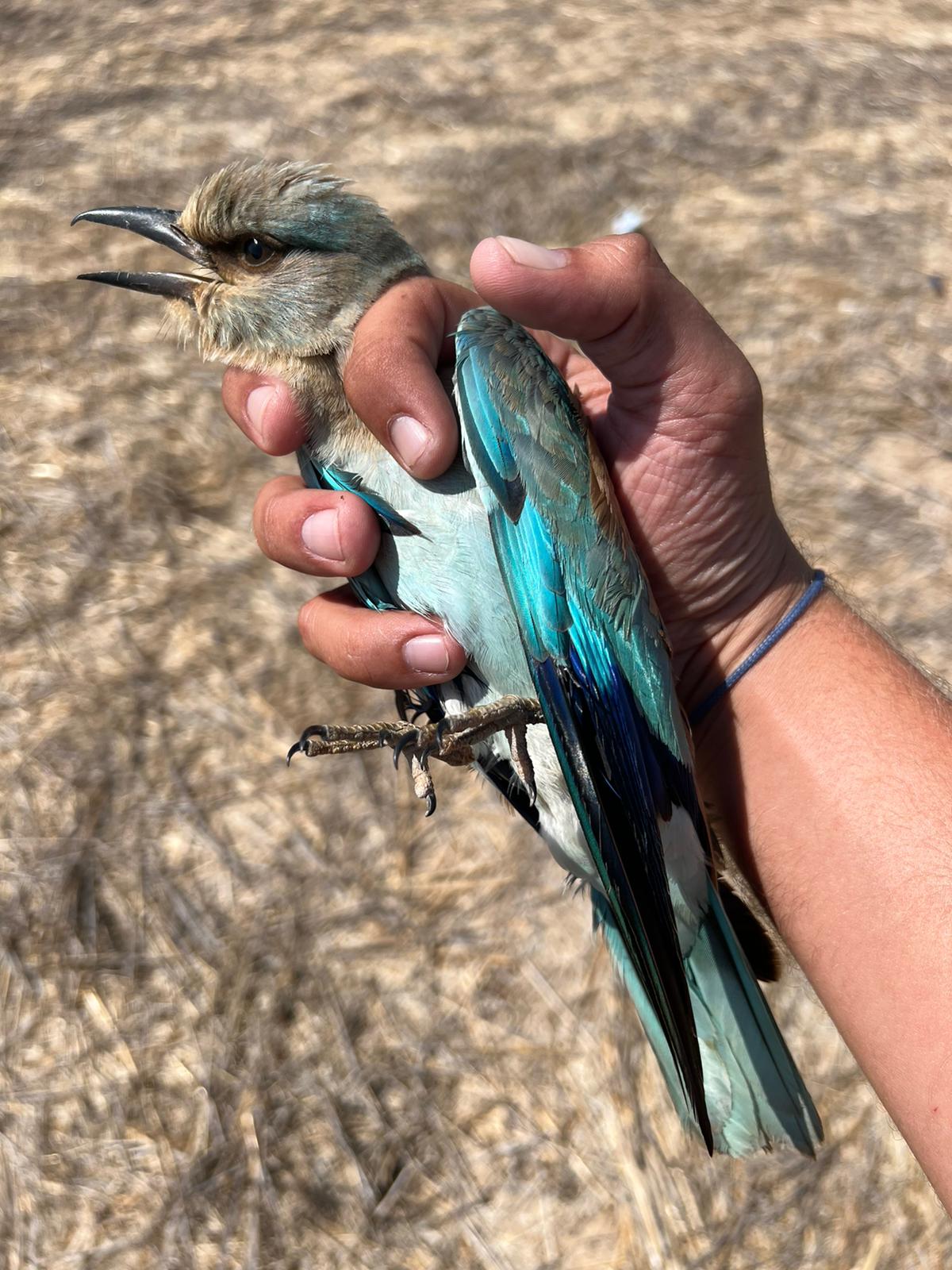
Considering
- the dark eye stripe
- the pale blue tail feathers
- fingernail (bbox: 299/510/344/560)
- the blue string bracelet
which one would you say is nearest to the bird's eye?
the dark eye stripe

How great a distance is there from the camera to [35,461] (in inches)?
193

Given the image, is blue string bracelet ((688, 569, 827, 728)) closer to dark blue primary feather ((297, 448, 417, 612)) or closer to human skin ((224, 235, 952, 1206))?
human skin ((224, 235, 952, 1206))

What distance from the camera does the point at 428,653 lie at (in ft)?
Result: 9.14

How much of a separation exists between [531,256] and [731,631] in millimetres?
1224

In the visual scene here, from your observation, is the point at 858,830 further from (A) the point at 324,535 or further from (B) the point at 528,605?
(A) the point at 324,535

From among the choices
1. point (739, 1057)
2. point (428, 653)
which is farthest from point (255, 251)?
point (739, 1057)

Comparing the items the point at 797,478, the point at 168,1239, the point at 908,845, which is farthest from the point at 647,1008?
the point at 797,478

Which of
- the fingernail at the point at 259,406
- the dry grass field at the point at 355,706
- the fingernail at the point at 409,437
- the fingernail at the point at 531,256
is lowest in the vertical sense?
the dry grass field at the point at 355,706

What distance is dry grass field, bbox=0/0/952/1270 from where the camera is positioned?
3.52 m

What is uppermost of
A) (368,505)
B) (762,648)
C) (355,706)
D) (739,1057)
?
(368,505)

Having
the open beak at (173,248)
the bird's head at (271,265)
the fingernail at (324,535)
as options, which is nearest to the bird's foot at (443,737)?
the fingernail at (324,535)

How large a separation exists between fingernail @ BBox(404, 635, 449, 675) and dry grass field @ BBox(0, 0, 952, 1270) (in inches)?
59.4

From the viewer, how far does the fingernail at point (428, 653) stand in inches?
110

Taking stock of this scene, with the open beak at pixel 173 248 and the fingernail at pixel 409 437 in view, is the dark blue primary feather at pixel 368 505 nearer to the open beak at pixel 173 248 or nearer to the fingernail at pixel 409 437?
the fingernail at pixel 409 437
